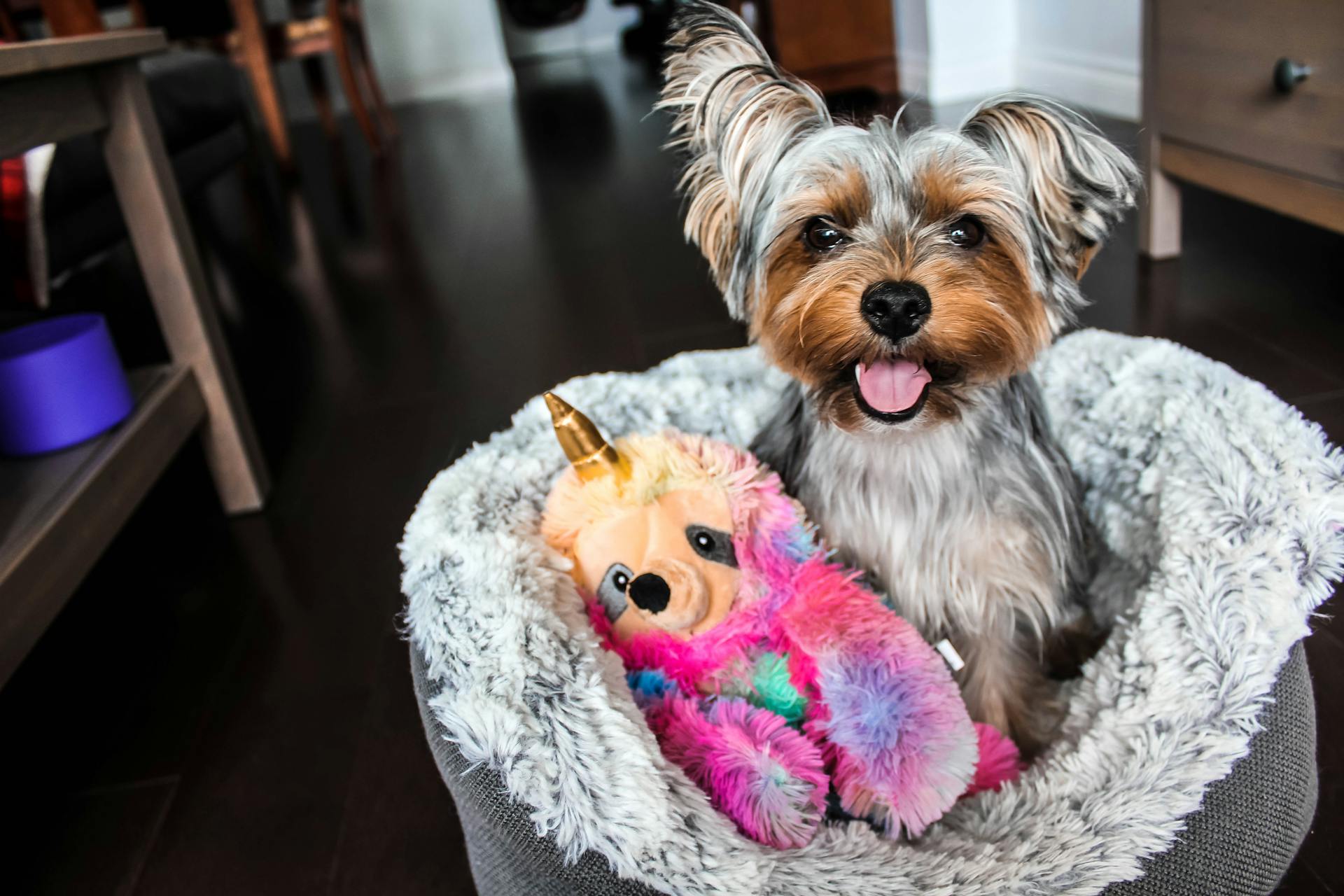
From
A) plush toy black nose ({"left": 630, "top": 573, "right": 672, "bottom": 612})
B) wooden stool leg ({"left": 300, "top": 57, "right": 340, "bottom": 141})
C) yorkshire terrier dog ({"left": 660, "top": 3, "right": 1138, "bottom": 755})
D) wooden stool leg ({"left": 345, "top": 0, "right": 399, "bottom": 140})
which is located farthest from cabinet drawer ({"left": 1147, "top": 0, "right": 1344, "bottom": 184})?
wooden stool leg ({"left": 300, "top": 57, "right": 340, "bottom": 141})

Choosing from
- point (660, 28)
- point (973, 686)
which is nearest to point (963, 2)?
point (973, 686)

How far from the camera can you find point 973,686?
127 centimetres

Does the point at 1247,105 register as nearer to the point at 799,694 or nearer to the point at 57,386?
the point at 799,694

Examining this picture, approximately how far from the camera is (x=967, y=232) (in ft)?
3.60

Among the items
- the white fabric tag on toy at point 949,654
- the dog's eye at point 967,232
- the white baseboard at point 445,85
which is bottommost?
the white fabric tag on toy at point 949,654

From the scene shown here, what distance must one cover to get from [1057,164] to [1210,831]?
65 cm

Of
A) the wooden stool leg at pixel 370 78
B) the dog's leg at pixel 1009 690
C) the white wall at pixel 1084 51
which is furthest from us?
the wooden stool leg at pixel 370 78

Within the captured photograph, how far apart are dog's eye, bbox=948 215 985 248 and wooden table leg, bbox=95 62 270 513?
4.70 ft

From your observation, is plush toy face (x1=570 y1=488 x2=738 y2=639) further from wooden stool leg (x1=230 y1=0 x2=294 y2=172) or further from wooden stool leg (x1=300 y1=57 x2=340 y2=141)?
wooden stool leg (x1=300 y1=57 x2=340 y2=141)

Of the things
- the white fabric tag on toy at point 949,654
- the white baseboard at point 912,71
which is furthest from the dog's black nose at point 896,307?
the white baseboard at point 912,71

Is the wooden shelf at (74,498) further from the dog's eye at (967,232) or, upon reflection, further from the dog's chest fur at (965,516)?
the dog's eye at (967,232)

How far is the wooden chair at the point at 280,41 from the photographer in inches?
217

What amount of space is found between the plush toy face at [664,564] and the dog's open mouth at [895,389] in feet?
0.74

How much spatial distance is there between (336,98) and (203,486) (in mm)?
6717
